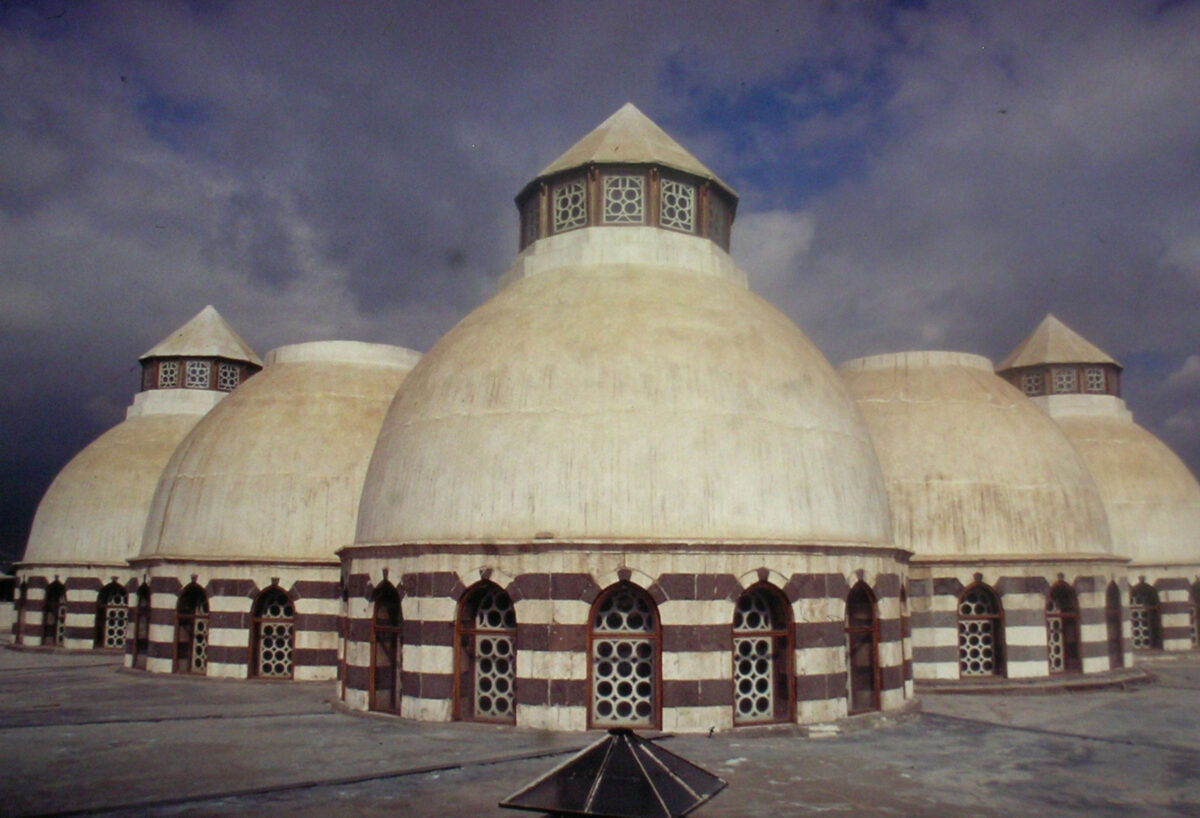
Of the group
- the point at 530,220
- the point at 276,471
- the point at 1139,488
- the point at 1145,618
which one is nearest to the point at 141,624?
the point at 276,471

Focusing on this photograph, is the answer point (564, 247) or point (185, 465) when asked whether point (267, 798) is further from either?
point (185, 465)

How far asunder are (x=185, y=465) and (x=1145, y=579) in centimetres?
3182

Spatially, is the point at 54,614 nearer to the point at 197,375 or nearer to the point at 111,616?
the point at 111,616

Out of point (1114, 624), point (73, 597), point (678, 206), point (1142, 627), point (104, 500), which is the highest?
point (678, 206)

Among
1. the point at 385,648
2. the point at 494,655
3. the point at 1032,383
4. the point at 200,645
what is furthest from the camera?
the point at 1032,383

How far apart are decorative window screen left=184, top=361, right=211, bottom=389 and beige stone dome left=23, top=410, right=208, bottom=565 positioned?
5.57 feet

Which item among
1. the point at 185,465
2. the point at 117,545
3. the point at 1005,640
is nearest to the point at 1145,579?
the point at 1005,640

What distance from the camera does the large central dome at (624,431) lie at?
1755 centimetres

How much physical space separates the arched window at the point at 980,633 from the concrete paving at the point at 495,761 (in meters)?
3.44

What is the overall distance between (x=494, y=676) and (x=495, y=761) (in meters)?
3.32

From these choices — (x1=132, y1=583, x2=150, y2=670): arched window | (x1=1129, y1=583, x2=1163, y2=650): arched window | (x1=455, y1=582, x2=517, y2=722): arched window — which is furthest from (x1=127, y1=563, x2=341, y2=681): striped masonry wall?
(x1=1129, y1=583, x2=1163, y2=650): arched window

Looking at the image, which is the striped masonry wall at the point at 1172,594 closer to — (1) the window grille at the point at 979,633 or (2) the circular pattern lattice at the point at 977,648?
(1) the window grille at the point at 979,633

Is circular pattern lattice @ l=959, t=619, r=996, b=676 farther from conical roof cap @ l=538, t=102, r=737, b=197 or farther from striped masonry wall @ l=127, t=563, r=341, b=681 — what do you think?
striped masonry wall @ l=127, t=563, r=341, b=681

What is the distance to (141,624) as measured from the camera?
2841cm
